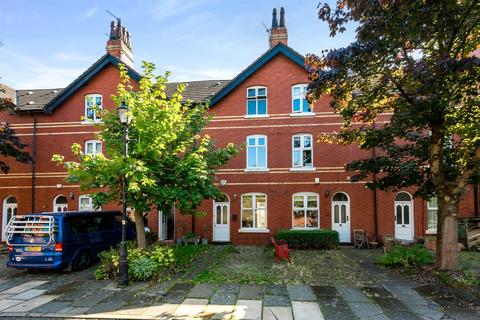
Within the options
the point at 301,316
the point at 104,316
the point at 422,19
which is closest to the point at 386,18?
the point at 422,19

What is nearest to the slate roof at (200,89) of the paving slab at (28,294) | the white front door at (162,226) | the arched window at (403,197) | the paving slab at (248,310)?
the white front door at (162,226)

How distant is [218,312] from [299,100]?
494 inches

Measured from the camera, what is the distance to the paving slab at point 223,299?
7.50 meters

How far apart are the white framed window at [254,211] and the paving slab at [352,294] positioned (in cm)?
829

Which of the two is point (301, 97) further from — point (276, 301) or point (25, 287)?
point (25, 287)

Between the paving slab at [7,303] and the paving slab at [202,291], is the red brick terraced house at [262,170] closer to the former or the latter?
the paving slab at [202,291]

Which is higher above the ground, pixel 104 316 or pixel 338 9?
pixel 338 9

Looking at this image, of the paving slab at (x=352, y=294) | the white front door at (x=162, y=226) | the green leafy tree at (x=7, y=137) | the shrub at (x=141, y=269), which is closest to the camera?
the paving slab at (x=352, y=294)

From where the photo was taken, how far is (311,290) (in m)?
8.34

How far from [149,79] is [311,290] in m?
8.19

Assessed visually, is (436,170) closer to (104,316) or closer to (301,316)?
(301,316)

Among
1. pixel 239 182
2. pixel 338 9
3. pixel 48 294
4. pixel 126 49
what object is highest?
pixel 126 49

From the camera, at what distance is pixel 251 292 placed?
8164mm

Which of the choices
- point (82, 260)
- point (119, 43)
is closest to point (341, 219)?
point (82, 260)
